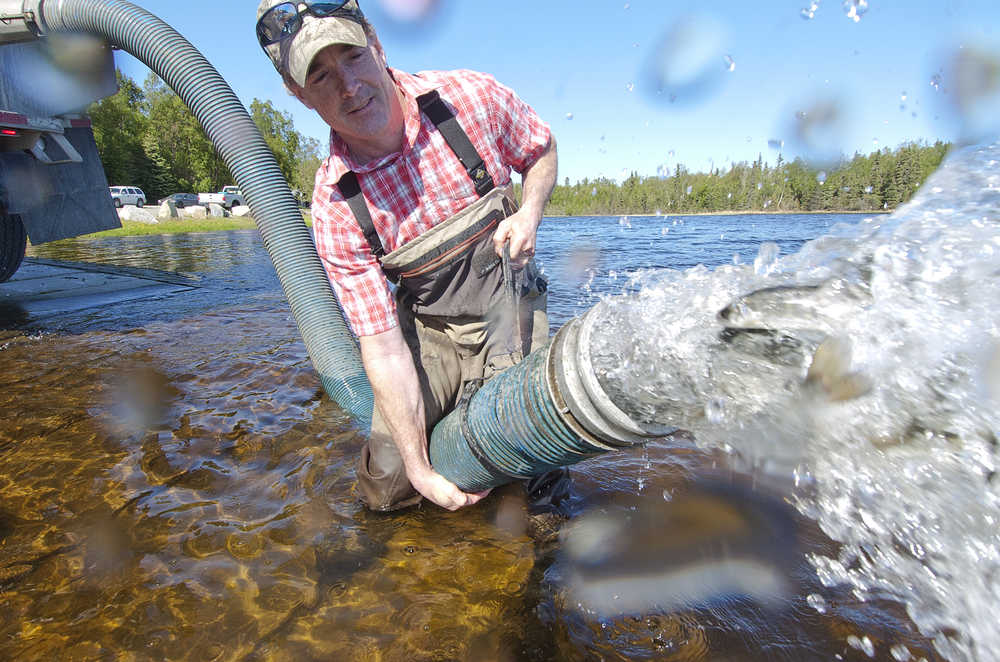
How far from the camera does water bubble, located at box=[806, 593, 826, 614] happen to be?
2.16 m

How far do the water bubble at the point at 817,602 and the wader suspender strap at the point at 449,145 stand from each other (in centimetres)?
244

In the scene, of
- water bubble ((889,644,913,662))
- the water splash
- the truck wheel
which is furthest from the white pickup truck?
water bubble ((889,644,913,662))

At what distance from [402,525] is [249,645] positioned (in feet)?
3.07

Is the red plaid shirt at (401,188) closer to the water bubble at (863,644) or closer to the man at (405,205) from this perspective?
the man at (405,205)

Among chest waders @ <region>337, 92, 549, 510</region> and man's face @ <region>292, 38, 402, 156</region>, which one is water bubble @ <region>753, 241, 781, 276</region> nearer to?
chest waders @ <region>337, 92, 549, 510</region>

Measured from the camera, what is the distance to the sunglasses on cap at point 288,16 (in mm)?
2365

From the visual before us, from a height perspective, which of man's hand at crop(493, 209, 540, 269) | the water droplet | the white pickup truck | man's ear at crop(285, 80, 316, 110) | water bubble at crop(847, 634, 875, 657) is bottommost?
water bubble at crop(847, 634, 875, 657)

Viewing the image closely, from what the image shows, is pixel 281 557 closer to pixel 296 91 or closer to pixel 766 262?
pixel 296 91

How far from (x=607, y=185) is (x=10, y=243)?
8160cm

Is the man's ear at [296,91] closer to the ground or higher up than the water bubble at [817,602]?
higher up

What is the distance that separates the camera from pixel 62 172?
7.95 meters

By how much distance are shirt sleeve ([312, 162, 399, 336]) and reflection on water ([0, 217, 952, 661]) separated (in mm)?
1130

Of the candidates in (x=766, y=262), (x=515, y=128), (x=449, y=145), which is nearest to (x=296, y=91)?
(x=449, y=145)

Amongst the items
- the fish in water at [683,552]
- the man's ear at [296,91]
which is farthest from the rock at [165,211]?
the fish in water at [683,552]
